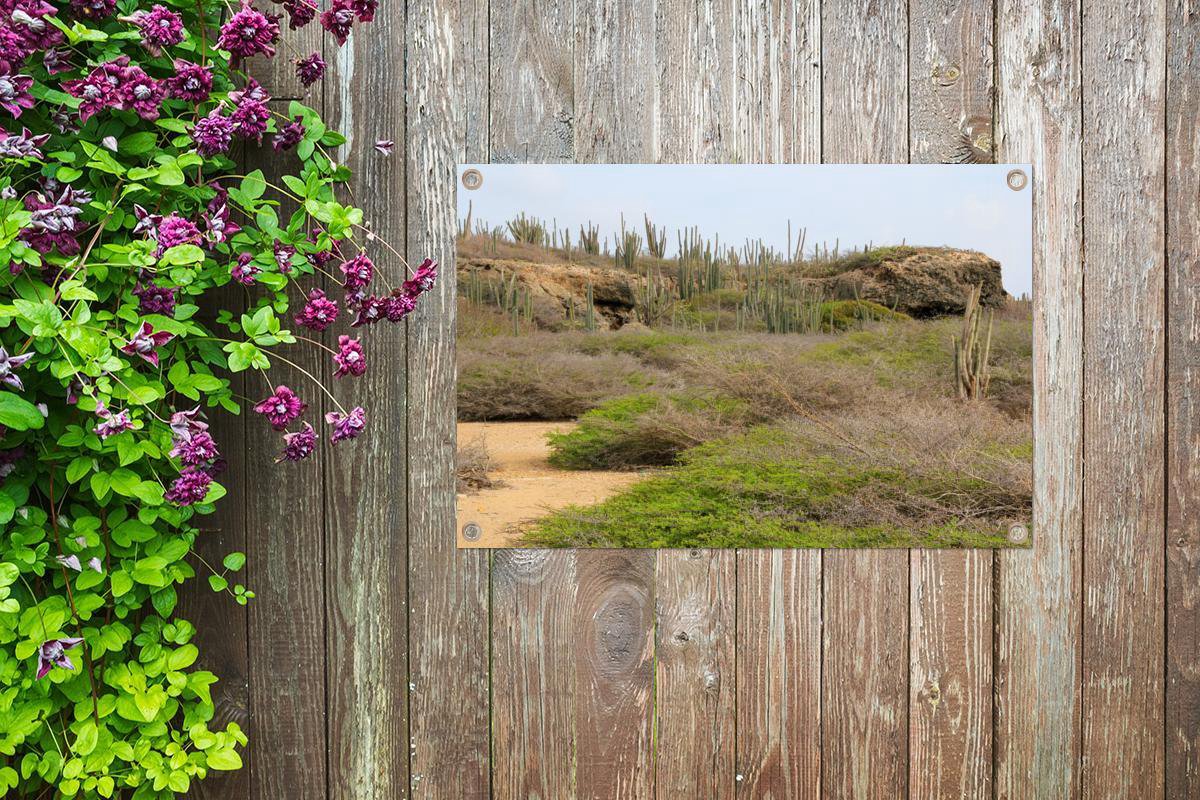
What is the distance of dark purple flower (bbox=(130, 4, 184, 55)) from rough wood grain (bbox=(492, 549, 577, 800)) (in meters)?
0.85

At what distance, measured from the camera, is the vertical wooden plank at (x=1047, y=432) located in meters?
1.30

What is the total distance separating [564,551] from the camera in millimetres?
1312

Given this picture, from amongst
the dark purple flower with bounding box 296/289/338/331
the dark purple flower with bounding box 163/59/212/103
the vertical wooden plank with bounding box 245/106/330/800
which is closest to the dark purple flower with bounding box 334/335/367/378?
the dark purple flower with bounding box 296/289/338/331

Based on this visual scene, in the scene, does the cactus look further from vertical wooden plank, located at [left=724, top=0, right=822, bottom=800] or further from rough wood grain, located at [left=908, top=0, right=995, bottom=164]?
vertical wooden plank, located at [left=724, top=0, right=822, bottom=800]

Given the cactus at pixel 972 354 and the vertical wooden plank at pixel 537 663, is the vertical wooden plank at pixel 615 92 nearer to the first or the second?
the vertical wooden plank at pixel 537 663

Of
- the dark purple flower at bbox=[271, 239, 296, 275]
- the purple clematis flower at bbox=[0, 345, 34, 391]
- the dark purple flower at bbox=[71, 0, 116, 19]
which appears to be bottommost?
the purple clematis flower at bbox=[0, 345, 34, 391]

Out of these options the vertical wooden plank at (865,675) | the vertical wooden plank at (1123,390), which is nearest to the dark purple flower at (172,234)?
the vertical wooden plank at (865,675)

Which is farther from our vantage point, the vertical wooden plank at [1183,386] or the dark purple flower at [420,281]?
the vertical wooden plank at [1183,386]

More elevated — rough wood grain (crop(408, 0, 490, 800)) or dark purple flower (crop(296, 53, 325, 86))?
dark purple flower (crop(296, 53, 325, 86))

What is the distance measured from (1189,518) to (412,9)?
152 centimetres

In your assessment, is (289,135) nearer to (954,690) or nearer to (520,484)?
(520,484)

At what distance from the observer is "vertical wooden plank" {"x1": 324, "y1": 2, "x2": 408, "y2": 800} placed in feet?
4.25

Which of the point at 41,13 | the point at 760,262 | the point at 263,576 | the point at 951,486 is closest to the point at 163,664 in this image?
the point at 263,576

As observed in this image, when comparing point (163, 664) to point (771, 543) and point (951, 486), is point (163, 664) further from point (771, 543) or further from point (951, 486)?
point (951, 486)
